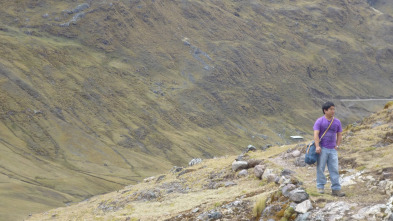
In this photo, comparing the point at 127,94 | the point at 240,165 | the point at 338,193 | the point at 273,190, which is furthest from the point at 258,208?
the point at 127,94

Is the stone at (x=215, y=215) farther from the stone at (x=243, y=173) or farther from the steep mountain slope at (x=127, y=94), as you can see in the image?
the steep mountain slope at (x=127, y=94)

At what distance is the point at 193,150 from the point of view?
12950 centimetres

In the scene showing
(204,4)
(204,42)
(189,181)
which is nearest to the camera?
(189,181)

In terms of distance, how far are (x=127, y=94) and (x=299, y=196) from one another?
13270cm

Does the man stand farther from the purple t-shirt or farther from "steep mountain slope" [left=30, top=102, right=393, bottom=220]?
"steep mountain slope" [left=30, top=102, right=393, bottom=220]

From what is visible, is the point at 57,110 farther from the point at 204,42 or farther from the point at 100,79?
the point at 204,42

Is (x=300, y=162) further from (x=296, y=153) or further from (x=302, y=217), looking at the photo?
(x=302, y=217)

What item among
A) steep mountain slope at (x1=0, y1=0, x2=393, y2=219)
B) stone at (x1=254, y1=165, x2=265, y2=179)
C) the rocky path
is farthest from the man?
steep mountain slope at (x1=0, y1=0, x2=393, y2=219)

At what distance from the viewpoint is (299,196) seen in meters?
14.4

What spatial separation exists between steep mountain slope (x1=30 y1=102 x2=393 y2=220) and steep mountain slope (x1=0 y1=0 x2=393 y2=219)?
50935 millimetres

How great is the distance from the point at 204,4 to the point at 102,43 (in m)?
54.4

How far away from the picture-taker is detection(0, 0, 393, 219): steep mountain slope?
4254 inches

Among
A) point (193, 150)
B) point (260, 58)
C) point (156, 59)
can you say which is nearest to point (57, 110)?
point (193, 150)

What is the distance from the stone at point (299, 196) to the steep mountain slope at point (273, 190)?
0.18m
